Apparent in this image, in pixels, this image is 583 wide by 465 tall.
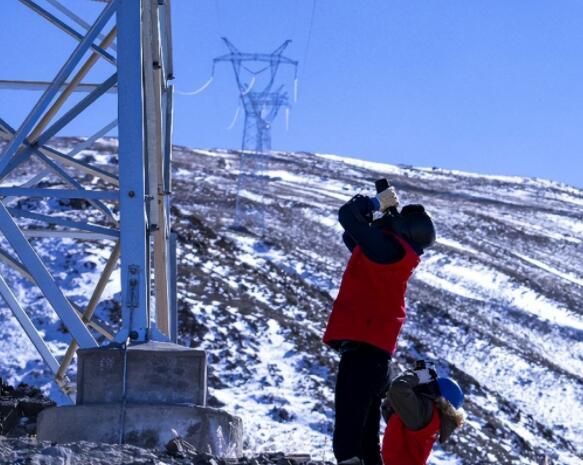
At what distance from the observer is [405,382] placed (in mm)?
4953

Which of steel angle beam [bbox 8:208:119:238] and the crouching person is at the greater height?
steel angle beam [bbox 8:208:119:238]

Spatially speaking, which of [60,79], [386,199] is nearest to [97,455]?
[386,199]

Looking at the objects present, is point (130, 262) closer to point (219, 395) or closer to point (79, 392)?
point (79, 392)

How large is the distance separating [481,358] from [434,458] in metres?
7.36

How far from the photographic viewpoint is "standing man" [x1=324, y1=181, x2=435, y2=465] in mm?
5117

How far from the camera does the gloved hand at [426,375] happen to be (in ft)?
16.7

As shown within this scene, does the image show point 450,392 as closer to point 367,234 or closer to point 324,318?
point 367,234

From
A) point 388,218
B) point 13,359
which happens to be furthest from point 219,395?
point 388,218

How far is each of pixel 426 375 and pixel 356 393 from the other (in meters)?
0.31

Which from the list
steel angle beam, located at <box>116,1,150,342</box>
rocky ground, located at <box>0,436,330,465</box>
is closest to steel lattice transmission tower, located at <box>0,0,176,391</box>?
steel angle beam, located at <box>116,1,150,342</box>

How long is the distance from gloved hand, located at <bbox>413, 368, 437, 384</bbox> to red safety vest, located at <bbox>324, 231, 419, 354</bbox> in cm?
16

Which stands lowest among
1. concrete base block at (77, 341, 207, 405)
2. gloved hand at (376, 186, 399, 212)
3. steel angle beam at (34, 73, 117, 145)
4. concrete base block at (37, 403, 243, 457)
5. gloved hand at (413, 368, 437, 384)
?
concrete base block at (37, 403, 243, 457)

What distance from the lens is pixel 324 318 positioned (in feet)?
68.3

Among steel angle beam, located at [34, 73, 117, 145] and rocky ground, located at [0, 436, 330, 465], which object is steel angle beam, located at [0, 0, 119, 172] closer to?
steel angle beam, located at [34, 73, 117, 145]
